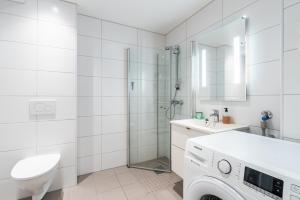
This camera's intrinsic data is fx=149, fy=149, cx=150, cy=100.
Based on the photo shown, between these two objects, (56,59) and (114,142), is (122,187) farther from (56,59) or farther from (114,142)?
(56,59)

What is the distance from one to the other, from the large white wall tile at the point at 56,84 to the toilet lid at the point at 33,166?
714 mm

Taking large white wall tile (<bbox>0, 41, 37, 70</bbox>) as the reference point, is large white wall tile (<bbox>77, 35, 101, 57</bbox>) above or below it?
above

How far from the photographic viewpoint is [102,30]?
89.6 inches

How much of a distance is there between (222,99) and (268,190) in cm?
125

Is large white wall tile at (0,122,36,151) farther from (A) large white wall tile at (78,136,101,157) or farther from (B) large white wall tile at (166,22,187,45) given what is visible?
(B) large white wall tile at (166,22,187,45)

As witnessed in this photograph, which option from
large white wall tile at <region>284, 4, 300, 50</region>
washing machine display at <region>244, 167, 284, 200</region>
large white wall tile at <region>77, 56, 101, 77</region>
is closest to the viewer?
washing machine display at <region>244, 167, 284, 200</region>

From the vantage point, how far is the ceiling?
6.13 ft

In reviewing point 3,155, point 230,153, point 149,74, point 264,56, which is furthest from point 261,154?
point 3,155

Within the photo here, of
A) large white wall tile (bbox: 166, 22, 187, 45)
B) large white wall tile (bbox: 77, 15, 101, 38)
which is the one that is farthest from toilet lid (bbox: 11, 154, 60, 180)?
large white wall tile (bbox: 166, 22, 187, 45)

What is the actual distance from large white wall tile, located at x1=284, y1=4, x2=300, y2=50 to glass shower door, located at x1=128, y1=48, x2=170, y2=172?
1.60 metres

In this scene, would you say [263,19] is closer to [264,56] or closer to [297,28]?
[264,56]

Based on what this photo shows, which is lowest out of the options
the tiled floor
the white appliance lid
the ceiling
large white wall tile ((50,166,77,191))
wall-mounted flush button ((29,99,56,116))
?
the tiled floor

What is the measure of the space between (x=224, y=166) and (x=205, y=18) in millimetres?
1852

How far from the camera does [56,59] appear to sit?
1.79 m
